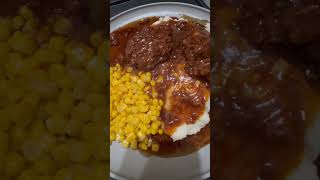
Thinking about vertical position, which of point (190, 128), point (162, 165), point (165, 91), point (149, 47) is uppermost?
point (149, 47)

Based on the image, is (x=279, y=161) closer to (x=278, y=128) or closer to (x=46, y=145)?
(x=278, y=128)

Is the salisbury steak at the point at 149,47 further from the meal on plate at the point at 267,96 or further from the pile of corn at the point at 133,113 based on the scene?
the meal on plate at the point at 267,96

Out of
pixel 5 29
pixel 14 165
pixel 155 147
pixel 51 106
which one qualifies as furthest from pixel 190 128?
pixel 5 29

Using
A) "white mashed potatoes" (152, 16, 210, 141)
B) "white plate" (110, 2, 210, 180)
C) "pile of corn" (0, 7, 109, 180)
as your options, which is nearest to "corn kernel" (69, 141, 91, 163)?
"pile of corn" (0, 7, 109, 180)

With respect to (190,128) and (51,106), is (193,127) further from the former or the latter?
Answer: (51,106)

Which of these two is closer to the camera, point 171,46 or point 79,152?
point 79,152

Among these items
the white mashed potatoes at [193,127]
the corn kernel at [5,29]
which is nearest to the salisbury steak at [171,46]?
the white mashed potatoes at [193,127]

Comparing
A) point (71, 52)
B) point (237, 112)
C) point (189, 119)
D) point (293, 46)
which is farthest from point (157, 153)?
point (293, 46)
